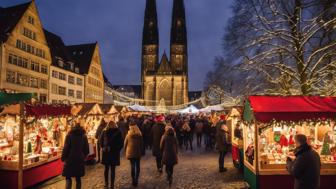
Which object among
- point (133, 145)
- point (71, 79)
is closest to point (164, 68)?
point (71, 79)

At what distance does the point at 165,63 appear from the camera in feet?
263

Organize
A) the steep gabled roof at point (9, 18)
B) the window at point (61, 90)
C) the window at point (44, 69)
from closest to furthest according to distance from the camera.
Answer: the steep gabled roof at point (9, 18) < the window at point (44, 69) < the window at point (61, 90)

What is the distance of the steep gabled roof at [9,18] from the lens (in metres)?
30.2

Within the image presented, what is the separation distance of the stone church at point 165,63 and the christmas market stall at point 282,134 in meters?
68.5

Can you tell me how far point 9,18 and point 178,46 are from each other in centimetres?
5164

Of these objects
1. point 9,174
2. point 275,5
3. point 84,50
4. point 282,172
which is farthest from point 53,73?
point 282,172

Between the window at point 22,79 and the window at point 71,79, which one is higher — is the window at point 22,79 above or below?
below

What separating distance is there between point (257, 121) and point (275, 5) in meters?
9.40

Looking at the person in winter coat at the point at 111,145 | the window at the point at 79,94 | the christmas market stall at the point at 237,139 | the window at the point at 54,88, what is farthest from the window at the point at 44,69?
the person in winter coat at the point at 111,145

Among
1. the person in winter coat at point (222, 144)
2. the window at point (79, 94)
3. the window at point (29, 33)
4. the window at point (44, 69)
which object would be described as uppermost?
the window at point (29, 33)

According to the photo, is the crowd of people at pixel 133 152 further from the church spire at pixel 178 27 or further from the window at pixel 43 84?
the church spire at pixel 178 27

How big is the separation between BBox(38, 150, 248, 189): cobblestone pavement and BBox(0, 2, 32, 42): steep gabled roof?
2210cm

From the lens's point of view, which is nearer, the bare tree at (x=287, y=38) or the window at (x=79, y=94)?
the bare tree at (x=287, y=38)

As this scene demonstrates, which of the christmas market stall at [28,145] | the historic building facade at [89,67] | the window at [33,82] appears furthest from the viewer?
the historic building facade at [89,67]
